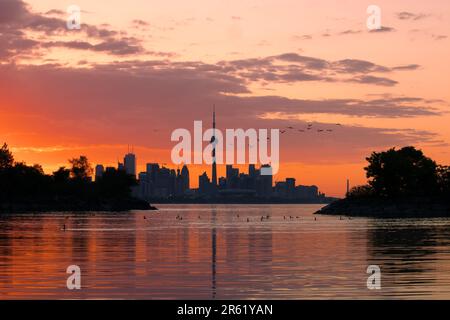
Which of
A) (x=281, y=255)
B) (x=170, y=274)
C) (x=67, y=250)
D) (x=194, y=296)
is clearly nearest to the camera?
(x=194, y=296)

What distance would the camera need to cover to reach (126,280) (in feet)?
149

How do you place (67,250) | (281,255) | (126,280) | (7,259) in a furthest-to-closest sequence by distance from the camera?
(67,250) < (281,255) < (7,259) < (126,280)

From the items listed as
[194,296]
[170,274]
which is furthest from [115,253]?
[194,296]

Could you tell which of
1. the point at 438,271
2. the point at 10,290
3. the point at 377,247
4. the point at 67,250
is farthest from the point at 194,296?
the point at 377,247

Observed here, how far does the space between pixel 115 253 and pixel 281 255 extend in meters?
14.0
